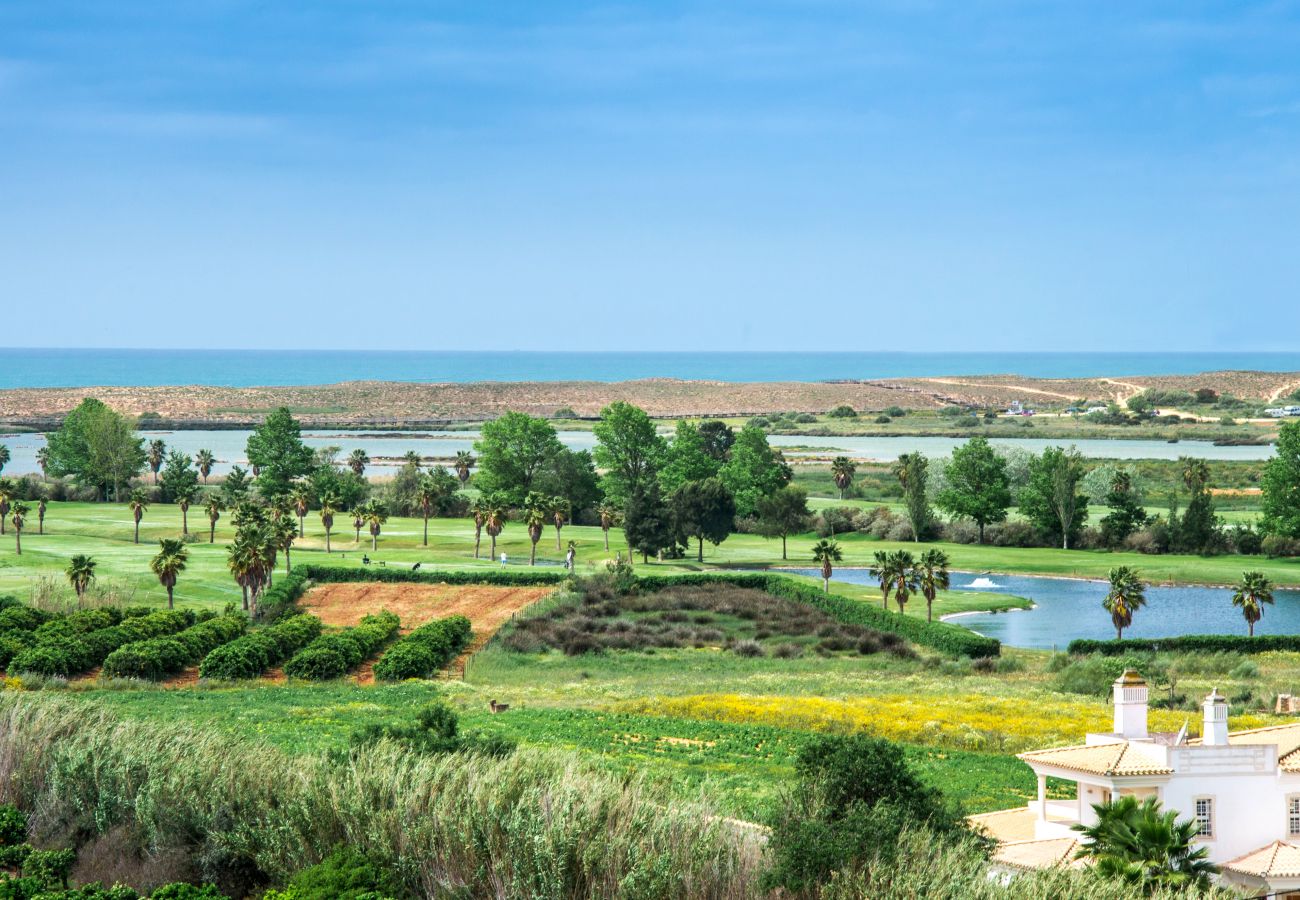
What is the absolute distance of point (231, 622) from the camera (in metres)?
63.8

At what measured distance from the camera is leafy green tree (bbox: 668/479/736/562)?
97625mm

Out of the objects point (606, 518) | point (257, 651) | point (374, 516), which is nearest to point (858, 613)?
point (257, 651)

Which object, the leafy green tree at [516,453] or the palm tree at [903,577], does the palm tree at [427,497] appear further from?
the palm tree at [903,577]

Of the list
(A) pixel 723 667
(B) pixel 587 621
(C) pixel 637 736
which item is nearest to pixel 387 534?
(B) pixel 587 621

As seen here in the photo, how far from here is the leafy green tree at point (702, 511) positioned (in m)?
97.6

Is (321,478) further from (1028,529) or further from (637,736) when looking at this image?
(637,736)

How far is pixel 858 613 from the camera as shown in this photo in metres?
71.1

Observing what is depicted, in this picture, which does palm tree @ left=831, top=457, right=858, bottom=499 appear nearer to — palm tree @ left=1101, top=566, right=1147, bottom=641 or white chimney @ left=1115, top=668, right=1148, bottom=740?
palm tree @ left=1101, top=566, right=1147, bottom=641

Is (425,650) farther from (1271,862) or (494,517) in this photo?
(1271,862)

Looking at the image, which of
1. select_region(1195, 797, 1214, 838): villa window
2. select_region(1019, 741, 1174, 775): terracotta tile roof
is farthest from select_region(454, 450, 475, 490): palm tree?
select_region(1195, 797, 1214, 838): villa window

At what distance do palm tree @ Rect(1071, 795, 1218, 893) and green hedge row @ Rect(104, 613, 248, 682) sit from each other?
137ft

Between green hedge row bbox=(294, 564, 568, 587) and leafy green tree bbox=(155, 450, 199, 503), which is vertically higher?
leafy green tree bbox=(155, 450, 199, 503)

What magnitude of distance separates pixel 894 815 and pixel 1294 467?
8943 cm

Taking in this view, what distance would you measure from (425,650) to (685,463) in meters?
58.7
